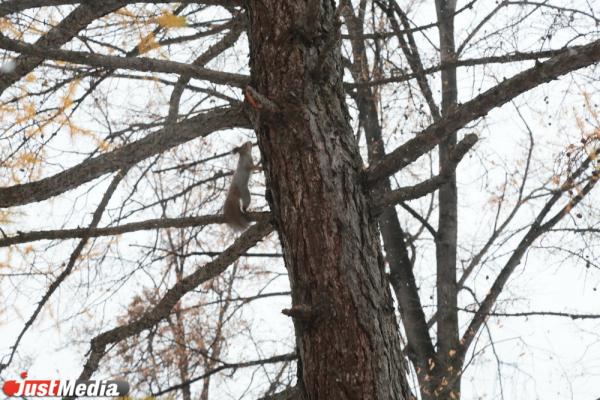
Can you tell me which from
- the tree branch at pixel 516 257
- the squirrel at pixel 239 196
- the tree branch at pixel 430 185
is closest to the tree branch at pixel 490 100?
the tree branch at pixel 430 185

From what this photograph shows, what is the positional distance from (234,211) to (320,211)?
1.17 ft

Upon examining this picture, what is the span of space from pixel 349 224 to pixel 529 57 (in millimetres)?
1056

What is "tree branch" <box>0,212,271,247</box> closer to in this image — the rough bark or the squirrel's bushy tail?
the squirrel's bushy tail

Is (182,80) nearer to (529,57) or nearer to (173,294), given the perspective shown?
(173,294)

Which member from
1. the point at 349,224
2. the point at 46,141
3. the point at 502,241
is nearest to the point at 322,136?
the point at 349,224

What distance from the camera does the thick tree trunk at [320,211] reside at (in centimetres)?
179

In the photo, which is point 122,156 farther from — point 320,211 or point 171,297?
point 320,211

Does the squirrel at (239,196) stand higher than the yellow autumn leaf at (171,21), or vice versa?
the yellow autumn leaf at (171,21)

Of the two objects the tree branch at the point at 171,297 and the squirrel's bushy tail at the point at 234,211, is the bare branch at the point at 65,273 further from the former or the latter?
the squirrel's bushy tail at the point at 234,211

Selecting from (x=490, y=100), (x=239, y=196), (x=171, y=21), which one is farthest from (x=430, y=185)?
(x=171, y=21)

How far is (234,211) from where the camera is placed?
7.00 feet

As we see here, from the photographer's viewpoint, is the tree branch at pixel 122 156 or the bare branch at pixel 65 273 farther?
the bare branch at pixel 65 273

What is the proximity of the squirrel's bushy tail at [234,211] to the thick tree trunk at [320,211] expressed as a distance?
0.15 m

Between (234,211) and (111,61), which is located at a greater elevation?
(111,61)
